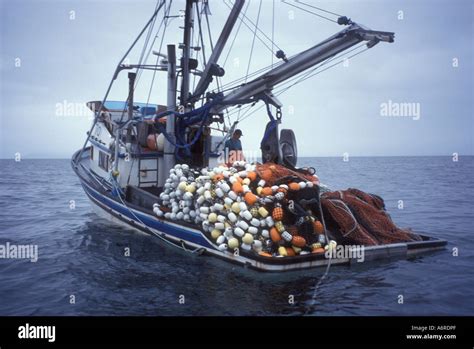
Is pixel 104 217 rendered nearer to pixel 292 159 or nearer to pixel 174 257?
pixel 174 257

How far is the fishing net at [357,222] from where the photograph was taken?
32.6ft

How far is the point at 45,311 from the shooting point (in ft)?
24.8

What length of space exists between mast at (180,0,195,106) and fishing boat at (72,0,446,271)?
4cm

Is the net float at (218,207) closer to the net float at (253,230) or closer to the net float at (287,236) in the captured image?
the net float at (253,230)

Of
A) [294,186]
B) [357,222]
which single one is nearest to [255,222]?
[294,186]

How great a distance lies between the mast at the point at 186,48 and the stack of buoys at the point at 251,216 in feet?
19.8

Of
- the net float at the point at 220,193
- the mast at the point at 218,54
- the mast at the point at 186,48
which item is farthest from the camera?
the mast at the point at 186,48

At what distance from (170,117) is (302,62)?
5.05 metres

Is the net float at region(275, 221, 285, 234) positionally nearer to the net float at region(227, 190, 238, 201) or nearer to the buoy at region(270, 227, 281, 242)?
the buoy at region(270, 227, 281, 242)

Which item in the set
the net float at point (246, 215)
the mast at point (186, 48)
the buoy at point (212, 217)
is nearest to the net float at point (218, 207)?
the buoy at point (212, 217)

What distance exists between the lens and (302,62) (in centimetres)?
1064

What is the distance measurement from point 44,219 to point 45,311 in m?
11.8
